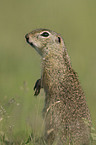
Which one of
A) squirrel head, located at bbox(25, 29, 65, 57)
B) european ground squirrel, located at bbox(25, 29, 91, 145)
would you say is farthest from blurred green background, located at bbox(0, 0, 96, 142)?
squirrel head, located at bbox(25, 29, 65, 57)

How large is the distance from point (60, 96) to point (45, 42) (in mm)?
981

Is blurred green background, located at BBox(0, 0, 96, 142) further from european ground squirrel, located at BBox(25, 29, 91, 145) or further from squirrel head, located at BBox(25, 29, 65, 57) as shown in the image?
squirrel head, located at BBox(25, 29, 65, 57)

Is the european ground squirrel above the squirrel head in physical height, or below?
below

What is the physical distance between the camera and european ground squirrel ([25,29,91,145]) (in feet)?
18.9

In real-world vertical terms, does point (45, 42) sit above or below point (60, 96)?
above

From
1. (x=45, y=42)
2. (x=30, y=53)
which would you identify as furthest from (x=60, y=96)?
(x=30, y=53)

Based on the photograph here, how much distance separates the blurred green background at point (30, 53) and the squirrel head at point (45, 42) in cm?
72

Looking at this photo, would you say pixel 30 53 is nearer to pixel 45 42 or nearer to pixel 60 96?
pixel 45 42

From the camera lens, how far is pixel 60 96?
6.14m

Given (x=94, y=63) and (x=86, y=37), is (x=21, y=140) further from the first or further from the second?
(x=86, y=37)

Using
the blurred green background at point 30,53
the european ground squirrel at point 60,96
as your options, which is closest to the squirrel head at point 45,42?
the european ground squirrel at point 60,96

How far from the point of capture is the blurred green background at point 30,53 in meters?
5.71

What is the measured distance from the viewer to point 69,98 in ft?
19.8

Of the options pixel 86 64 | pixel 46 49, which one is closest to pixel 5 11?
pixel 86 64
